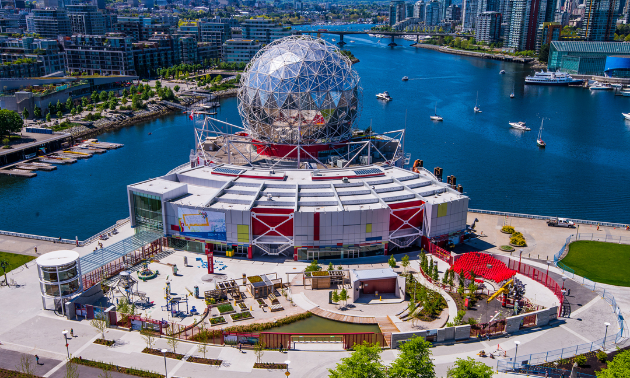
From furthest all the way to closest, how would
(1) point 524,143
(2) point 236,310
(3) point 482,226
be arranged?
(1) point 524,143
(3) point 482,226
(2) point 236,310

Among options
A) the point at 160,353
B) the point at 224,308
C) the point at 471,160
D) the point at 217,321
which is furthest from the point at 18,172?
the point at 471,160

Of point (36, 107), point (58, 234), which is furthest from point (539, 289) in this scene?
point (36, 107)

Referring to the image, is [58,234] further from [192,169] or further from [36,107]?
[36,107]

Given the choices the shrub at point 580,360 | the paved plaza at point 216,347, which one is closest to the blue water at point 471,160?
the paved plaza at point 216,347

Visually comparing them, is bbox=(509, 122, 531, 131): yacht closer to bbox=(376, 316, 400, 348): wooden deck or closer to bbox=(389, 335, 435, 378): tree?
bbox=(376, 316, 400, 348): wooden deck

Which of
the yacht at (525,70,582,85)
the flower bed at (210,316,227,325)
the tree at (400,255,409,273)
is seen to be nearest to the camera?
the flower bed at (210,316,227,325)

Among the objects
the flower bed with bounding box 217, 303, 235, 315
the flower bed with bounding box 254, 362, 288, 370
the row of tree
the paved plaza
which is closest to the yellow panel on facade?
the paved plaza
